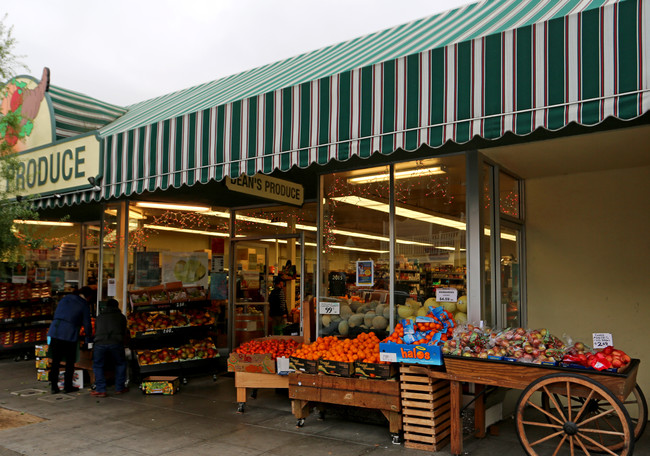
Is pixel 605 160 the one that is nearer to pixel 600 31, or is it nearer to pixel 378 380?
pixel 600 31

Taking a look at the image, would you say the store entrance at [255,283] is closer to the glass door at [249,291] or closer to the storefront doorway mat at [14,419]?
the glass door at [249,291]

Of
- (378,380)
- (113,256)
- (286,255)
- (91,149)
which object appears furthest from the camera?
(286,255)

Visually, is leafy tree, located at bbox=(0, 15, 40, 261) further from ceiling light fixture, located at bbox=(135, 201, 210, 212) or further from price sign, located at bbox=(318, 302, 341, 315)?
price sign, located at bbox=(318, 302, 341, 315)

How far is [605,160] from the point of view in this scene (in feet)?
21.3

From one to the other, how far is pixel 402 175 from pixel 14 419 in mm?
5896

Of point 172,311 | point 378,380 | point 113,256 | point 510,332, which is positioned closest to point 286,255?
point 172,311

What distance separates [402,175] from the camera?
21.8 ft

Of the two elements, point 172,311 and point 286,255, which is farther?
point 286,255

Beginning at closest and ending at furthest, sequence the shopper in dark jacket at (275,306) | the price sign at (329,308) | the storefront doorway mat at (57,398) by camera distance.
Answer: the price sign at (329,308) → the storefront doorway mat at (57,398) → the shopper in dark jacket at (275,306)

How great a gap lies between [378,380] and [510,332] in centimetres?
148

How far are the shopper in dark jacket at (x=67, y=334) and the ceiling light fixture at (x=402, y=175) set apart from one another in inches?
190

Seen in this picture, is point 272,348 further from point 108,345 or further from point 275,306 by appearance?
point 275,306

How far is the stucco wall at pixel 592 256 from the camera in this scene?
21.9 feet

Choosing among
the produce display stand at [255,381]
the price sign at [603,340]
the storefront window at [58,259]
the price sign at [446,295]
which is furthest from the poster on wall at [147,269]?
the price sign at [603,340]
